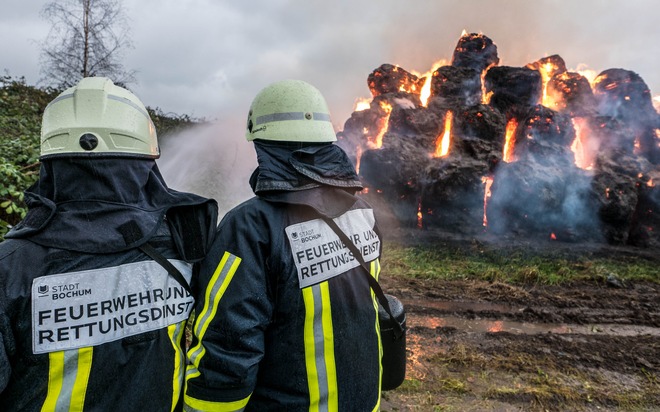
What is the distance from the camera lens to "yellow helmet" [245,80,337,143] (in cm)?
181

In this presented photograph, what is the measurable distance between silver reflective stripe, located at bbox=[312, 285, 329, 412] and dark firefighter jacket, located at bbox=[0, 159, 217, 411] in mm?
616

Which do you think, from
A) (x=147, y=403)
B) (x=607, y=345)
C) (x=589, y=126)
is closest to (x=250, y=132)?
(x=147, y=403)

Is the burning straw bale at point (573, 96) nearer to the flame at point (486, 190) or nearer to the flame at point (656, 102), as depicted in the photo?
the flame at point (656, 102)

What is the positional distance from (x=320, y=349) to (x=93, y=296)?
101 centimetres

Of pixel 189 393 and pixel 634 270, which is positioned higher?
pixel 189 393

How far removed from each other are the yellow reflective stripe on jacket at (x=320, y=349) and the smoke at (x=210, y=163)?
→ 30.0 ft

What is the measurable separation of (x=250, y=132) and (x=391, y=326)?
150 cm

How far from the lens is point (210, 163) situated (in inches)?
472

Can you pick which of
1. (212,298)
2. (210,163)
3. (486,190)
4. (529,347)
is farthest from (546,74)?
(212,298)

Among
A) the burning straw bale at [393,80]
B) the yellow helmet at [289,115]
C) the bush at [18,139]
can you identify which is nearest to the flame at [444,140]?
the burning straw bale at [393,80]

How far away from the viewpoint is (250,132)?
1941mm

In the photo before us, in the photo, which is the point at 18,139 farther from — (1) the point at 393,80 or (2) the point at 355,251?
(1) the point at 393,80

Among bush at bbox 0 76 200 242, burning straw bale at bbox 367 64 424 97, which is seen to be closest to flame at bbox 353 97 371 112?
burning straw bale at bbox 367 64 424 97

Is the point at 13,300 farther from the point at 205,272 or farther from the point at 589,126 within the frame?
the point at 589,126
